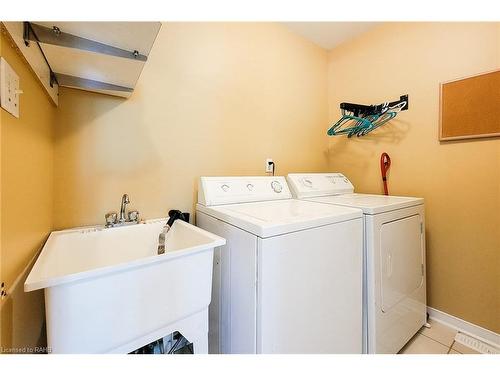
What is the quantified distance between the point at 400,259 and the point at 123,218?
68.8 inches

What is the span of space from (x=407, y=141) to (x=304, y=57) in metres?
1.33

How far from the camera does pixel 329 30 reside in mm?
Answer: 2148

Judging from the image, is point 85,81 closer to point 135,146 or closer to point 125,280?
point 135,146

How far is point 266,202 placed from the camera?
1.54m

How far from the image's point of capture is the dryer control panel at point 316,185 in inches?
68.7

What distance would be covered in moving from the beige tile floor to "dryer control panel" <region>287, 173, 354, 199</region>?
120 cm

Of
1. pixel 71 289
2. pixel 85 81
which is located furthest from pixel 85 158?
pixel 71 289

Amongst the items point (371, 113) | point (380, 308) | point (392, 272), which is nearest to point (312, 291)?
point (380, 308)

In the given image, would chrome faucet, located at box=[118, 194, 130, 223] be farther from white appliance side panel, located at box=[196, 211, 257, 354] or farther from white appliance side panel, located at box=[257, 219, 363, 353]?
white appliance side panel, located at box=[257, 219, 363, 353]

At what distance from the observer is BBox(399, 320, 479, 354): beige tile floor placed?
1428 millimetres

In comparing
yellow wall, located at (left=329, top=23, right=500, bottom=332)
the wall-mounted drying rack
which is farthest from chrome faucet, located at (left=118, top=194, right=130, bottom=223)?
yellow wall, located at (left=329, top=23, right=500, bottom=332)

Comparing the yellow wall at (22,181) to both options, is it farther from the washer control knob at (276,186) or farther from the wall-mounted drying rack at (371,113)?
the wall-mounted drying rack at (371,113)

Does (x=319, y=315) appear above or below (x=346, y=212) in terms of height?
below
